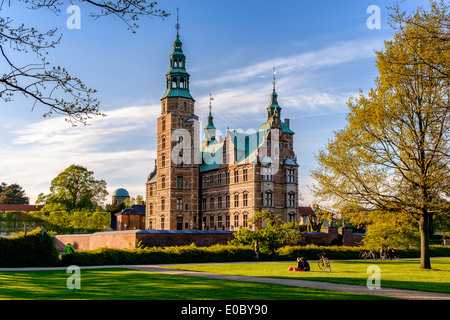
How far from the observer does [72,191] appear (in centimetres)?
7225

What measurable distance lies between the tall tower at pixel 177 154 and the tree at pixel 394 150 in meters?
43.2

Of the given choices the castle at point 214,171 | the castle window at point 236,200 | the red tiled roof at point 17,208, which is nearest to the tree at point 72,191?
the castle at point 214,171

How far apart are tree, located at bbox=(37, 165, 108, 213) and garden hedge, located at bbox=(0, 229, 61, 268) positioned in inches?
1719

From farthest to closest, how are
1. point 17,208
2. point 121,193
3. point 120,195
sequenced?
point 121,193, point 120,195, point 17,208

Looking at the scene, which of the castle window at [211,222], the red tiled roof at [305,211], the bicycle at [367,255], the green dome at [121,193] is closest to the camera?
the bicycle at [367,255]

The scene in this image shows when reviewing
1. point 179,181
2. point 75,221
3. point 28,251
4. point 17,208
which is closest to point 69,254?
point 28,251

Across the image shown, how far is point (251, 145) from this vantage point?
6388 cm

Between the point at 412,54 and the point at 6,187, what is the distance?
404ft

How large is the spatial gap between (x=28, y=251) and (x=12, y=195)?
100921mm

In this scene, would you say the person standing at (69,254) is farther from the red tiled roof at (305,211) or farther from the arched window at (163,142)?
the red tiled roof at (305,211)

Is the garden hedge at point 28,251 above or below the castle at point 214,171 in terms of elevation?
below

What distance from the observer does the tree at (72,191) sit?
233 feet

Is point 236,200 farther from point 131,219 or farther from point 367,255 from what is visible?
point 131,219

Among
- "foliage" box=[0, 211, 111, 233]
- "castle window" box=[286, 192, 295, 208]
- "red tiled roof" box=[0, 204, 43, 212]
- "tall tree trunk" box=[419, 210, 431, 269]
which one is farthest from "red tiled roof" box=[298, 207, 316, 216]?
"tall tree trunk" box=[419, 210, 431, 269]
